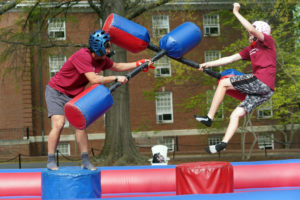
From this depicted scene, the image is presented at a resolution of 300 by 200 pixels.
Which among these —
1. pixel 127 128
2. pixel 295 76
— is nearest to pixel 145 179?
pixel 127 128

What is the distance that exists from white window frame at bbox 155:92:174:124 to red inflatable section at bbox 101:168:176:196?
19122 millimetres

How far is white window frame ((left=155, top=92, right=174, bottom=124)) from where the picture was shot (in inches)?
1030

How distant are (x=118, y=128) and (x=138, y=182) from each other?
7808 mm

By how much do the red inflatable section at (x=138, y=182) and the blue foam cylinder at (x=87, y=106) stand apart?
175 centimetres

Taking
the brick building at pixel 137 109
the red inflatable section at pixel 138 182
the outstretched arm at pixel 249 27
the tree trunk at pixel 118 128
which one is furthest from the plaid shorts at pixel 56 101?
the brick building at pixel 137 109

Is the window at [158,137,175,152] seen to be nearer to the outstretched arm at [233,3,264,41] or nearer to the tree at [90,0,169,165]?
the tree at [90,0,169,165]

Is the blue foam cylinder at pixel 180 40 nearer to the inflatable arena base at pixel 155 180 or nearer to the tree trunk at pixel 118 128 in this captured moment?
the inflatable arena base at pixel 155 180

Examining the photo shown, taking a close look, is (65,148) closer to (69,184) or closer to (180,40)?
(180,40)

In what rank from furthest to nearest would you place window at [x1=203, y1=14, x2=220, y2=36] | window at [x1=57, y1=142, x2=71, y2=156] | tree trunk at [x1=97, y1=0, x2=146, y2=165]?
window at [x1=203, y1=14, x2=220, y2=36], window at [x1=57, y1=142, x2=71, y2=156], tree trunk at [x1=97, y1=0, x2=146, y2=165]

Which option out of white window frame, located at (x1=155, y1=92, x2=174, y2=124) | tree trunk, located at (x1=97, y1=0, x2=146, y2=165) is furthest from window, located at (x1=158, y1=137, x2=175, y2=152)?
tree trunk, located at (x1=97, y1=0, x2=146, y2=165)

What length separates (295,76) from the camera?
1602cm

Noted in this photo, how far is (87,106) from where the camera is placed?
5312mm

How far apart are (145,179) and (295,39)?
12.5 metres

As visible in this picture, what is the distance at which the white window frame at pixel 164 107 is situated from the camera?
85.8 ft
